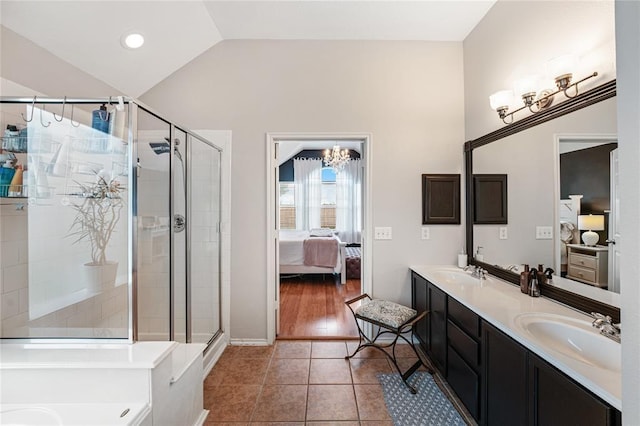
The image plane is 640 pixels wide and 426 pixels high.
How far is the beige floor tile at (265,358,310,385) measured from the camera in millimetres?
2223

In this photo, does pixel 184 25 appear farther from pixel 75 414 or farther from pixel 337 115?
pixel 75 414

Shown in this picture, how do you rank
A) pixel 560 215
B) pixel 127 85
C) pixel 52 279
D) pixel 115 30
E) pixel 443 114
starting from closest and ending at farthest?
1. pixel 560 215
2. pixel 52 279
3. pixel 115 30
4. pixel 127 85
5. pixel 443 114

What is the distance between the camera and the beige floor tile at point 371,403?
6.07ft

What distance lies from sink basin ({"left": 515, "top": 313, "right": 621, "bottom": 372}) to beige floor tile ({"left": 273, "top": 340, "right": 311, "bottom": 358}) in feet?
5.86

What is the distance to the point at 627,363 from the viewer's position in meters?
0.59

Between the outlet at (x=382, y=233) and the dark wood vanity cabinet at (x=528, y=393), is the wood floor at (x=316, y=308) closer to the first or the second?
the outlet at (x=382, y=233)

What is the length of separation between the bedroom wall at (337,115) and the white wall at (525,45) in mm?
214

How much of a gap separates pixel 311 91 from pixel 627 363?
2.77m

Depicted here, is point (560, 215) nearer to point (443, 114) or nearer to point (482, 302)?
point (482, 302)

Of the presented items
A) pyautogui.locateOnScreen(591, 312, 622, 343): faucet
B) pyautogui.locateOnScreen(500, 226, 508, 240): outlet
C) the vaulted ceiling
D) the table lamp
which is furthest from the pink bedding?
pyautogui.locateOnScreen(591, 312, 622, 343): faucet

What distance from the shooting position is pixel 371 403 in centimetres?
196

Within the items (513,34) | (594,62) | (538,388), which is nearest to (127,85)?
(513,34)

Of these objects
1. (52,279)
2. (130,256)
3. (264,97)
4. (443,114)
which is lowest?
(52,279)

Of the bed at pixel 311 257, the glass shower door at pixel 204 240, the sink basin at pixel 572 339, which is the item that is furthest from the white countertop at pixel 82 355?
the bed at pixel 311 257
